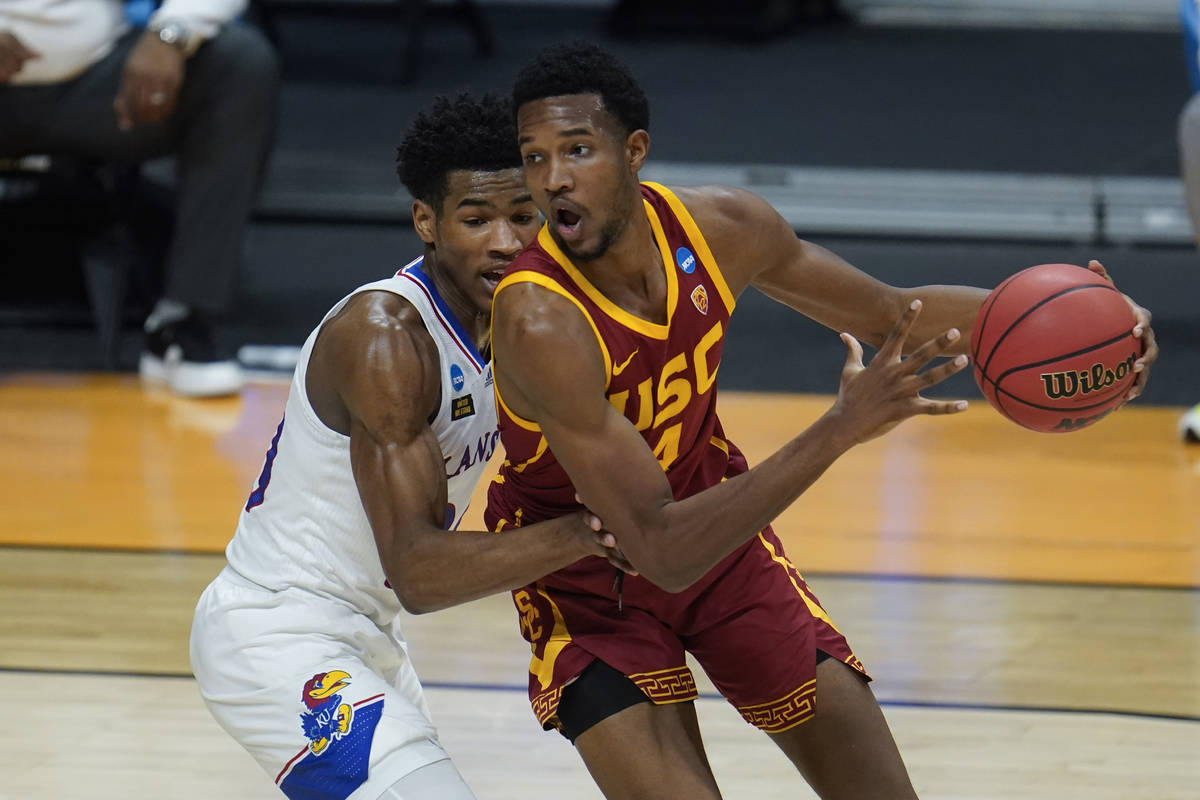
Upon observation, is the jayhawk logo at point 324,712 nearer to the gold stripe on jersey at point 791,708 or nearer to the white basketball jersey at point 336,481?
the white basketball jersey at point 336,481

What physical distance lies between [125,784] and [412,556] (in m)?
1.29

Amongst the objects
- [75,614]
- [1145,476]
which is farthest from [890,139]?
[75,614]

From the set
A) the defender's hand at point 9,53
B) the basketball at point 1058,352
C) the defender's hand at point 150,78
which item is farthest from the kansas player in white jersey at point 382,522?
the defender's hand at point 9,53

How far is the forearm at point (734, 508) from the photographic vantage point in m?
2.55

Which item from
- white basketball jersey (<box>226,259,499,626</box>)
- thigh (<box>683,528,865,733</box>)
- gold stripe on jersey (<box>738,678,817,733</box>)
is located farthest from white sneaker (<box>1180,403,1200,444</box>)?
white basketball jersey (<box>226,259,499,626</box>)

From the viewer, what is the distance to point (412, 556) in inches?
109

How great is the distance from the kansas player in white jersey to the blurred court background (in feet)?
2.77

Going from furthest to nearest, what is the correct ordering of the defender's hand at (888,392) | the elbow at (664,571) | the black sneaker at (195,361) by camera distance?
the black sneaker at (195,361) → the elbow at (664,571) → the defender's hand at (888,392)

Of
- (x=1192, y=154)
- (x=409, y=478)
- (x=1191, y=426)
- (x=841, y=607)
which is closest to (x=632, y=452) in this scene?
(x=409, y=478)

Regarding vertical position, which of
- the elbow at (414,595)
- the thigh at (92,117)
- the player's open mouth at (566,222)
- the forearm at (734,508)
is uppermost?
the player's open mouth at (566,222)

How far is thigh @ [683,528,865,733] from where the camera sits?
3.01 m

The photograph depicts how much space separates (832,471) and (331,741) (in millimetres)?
3253

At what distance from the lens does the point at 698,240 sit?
298 cm

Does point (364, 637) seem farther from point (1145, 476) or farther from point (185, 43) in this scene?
point (185, 43)
